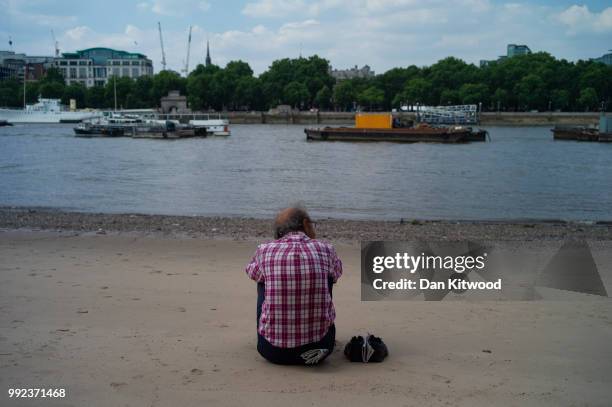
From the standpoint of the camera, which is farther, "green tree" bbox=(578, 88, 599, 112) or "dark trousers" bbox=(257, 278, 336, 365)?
"green tree" bbox=(578, 88, 599, 112)

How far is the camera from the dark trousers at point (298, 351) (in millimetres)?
3904

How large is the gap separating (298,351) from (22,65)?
7853 inches

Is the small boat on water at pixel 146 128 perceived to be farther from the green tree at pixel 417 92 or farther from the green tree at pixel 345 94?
the green tree at pixel 345 94

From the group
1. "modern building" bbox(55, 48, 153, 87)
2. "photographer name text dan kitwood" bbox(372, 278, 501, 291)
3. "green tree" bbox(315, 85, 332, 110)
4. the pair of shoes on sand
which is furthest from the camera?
"modern building" bbox(55, 48, 153, 87)

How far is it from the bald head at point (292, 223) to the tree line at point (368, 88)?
105 metres

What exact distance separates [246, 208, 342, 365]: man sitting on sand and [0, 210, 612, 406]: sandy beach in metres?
0.13

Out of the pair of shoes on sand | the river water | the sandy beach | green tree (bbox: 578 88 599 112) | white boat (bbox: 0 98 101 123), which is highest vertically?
green tree (bbox: 578 88 599 112)

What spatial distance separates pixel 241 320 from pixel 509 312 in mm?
2145

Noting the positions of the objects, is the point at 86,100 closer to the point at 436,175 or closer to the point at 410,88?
the point at 410,88

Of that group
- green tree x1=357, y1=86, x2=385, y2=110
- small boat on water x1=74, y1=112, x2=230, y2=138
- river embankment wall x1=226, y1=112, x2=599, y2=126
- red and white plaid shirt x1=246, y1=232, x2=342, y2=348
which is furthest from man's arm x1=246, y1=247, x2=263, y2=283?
green tree x1=357, y1=86, x2=385, y2=110

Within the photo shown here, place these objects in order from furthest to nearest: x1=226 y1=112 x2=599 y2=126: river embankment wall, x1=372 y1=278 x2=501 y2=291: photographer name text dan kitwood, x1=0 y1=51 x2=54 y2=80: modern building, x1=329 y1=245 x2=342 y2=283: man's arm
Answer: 1. x1=0 y1=51 x2=54 y2=80: modern building
2. x1=226 y1=112 x2=599 y2=126: river embankment wall
3. x1=372 y1=278 x2=501 y2=291: photographer name text dan kitwood
4. x1=329 y1=245 x2=342 y2=283: man's arm

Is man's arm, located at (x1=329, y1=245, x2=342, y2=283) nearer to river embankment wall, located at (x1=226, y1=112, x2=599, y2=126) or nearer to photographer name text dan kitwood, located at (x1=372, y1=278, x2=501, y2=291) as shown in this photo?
photographer name text dan kitwood, located at (x1=372, y1=278, x2=501, y2=291)

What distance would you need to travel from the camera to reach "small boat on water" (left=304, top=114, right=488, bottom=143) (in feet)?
188

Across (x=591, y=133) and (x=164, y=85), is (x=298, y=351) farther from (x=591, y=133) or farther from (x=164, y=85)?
(x=164, y=85)
